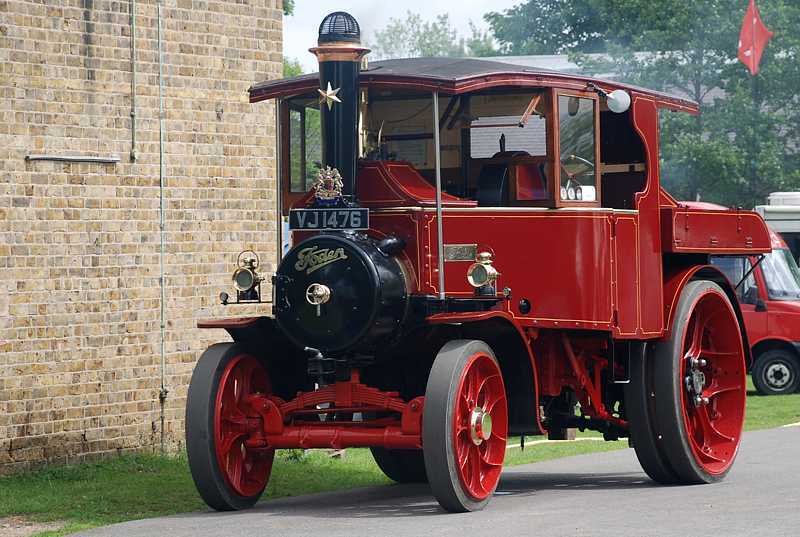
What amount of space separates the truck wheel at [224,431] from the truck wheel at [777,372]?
12454mm

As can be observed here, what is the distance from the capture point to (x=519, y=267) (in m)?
10.1

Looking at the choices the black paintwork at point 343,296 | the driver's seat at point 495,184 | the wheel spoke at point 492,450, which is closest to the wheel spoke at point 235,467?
the black paintwork at point 343,296

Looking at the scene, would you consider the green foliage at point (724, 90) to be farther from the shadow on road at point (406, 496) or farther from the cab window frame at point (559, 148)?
the cab window frame at point (559, 148)

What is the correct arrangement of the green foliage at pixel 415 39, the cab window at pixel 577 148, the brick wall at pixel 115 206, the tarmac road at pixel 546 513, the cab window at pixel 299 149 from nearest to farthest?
the tarmac road at pixel 546 513
the cab window at pixel 577 148
the cab window at pixel 299 149
the brick wall at pixel 115 206
the green foliage at pixel 415 39

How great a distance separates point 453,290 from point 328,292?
0.90m

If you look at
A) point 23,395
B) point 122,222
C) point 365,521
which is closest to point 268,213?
point 122,222

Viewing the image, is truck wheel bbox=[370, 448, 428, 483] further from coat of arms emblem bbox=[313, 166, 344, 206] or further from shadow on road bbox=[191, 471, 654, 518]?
coat of arms emblem bbox=[313, 166, 344, 206]

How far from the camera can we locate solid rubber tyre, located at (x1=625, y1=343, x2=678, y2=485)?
10930 millimetres

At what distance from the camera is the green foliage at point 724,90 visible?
3116cm

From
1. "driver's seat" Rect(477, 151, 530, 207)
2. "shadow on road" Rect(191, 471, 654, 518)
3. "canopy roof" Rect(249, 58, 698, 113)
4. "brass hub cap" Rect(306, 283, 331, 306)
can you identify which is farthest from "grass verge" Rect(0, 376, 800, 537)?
"canopy roof" Rect(249, 58, 698, 113)

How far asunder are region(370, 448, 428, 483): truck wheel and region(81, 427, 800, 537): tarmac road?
23cm

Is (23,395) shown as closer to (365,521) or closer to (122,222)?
(122,222)

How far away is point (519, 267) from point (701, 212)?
83.2 inches

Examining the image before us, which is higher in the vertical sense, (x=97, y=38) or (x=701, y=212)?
(x=97, y=38)
